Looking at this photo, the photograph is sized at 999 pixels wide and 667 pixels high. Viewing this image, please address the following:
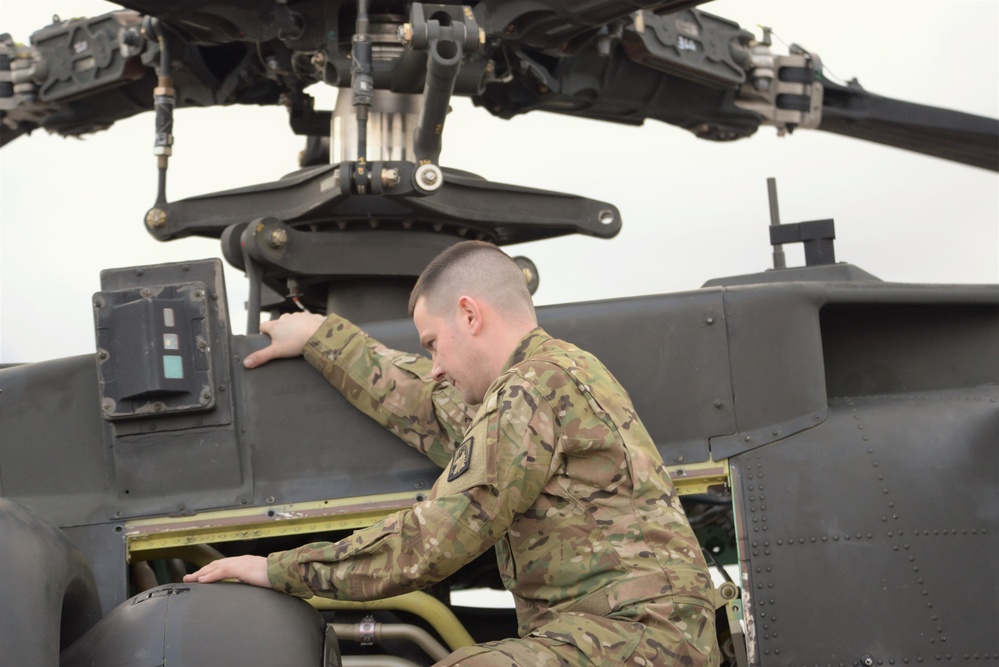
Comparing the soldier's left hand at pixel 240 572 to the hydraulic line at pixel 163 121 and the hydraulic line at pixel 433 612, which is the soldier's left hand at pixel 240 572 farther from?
the hydraulic line at pixel 163 121

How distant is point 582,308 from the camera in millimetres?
4227

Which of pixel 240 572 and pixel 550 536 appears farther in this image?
pixel 240 572

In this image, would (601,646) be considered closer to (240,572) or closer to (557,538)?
(557,538)

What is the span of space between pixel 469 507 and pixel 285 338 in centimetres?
139

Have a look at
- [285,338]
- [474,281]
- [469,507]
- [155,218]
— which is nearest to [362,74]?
[285,338]

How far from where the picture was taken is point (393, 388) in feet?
13.3

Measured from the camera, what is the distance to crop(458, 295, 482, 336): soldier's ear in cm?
341

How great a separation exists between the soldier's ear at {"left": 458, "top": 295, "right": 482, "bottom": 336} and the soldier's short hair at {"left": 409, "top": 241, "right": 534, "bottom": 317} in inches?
1.5

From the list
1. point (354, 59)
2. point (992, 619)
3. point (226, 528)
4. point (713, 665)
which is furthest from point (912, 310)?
point (226, 528)

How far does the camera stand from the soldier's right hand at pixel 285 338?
4.18m

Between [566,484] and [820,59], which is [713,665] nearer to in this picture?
[566,484]

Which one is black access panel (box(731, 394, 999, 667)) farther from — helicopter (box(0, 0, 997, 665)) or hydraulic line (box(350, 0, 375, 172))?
hydraulic line (box(350, 0, 375, 172))

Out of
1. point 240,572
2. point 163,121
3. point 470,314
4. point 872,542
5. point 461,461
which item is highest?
point 163,121

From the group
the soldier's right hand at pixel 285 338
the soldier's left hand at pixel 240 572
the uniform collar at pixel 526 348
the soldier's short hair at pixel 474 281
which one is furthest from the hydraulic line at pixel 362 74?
the soldier's left hand at pixel 240 572
